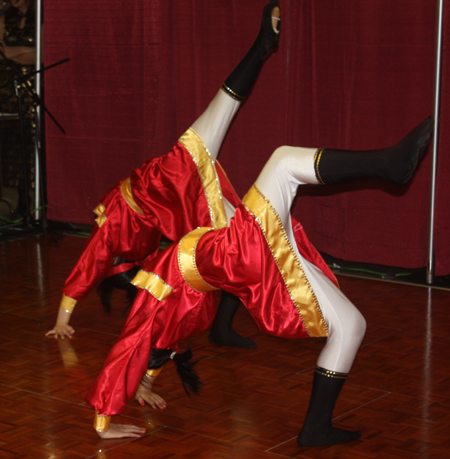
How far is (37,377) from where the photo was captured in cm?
255

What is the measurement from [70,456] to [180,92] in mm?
2633

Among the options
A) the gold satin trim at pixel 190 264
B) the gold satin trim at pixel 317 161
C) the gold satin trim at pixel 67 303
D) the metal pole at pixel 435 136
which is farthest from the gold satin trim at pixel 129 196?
the metal pole at pixel 435 136

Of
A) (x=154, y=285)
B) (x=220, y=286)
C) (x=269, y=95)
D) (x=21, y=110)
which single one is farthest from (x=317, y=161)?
(x=21, y=110)

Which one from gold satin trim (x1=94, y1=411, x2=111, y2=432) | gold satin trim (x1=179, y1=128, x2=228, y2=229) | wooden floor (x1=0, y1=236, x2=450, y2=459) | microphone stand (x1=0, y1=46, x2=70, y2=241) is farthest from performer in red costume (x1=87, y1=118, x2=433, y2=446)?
microphone stand (x1=0, y1=46, x2=70, y2=241)

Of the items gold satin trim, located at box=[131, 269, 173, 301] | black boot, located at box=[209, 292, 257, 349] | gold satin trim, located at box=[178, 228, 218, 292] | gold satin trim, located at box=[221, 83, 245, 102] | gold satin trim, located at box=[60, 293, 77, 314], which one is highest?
gold satin trim, located at box=[221, 83, 245, 102]

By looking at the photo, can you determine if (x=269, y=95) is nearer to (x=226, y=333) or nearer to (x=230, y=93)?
(x=230, y=93)

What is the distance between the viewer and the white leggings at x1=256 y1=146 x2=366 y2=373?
1.93 metres

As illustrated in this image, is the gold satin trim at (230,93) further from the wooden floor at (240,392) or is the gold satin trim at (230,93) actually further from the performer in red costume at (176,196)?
the wooden floor at (240,392)

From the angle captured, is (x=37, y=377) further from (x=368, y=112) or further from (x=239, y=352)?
(x=368, y=112)

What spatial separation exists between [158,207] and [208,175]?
22cm

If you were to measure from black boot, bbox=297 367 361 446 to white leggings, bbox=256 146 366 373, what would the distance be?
0.03m

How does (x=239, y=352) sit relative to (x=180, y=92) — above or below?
below

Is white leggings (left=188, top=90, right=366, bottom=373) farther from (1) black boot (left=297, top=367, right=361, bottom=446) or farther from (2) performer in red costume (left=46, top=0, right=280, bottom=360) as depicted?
(2) performer in red costume (left=46, top=0, right=280, bottom=360)

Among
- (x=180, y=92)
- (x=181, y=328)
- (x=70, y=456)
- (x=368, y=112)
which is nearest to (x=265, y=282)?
(x=181, y=328)
